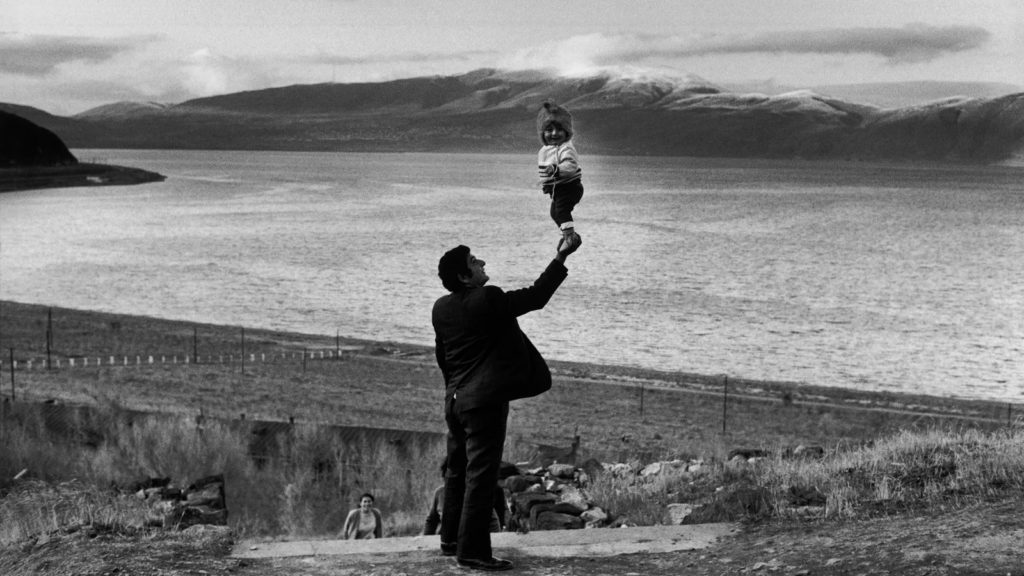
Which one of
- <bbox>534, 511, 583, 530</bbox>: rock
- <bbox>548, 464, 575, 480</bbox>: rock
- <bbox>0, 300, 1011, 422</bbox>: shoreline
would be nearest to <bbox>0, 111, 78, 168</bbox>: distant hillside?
<bbox>0, 300, 1011, 422</bbox>: shoreline

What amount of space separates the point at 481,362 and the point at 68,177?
179 m

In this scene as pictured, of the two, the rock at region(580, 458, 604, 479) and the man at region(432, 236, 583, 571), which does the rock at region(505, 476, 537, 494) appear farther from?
the man at region(432, 236, 583, 571)

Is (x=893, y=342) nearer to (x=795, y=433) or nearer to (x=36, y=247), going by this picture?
(x=795, y=433)

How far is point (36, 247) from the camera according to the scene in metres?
82.6

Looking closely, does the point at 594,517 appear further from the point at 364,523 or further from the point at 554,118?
the point at 554,118

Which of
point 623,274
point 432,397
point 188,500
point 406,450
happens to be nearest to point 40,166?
point 623,274

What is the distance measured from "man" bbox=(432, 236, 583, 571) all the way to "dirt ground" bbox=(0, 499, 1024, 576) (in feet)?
2.09

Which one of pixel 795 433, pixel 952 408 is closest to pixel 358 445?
pixel 795 433

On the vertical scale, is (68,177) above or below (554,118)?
above

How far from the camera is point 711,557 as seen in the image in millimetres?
8102

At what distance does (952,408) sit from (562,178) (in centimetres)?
2650

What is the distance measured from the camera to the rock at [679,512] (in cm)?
980

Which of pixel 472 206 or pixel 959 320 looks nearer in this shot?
pixel 959 320

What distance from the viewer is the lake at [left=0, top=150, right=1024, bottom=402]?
43.8 meters
